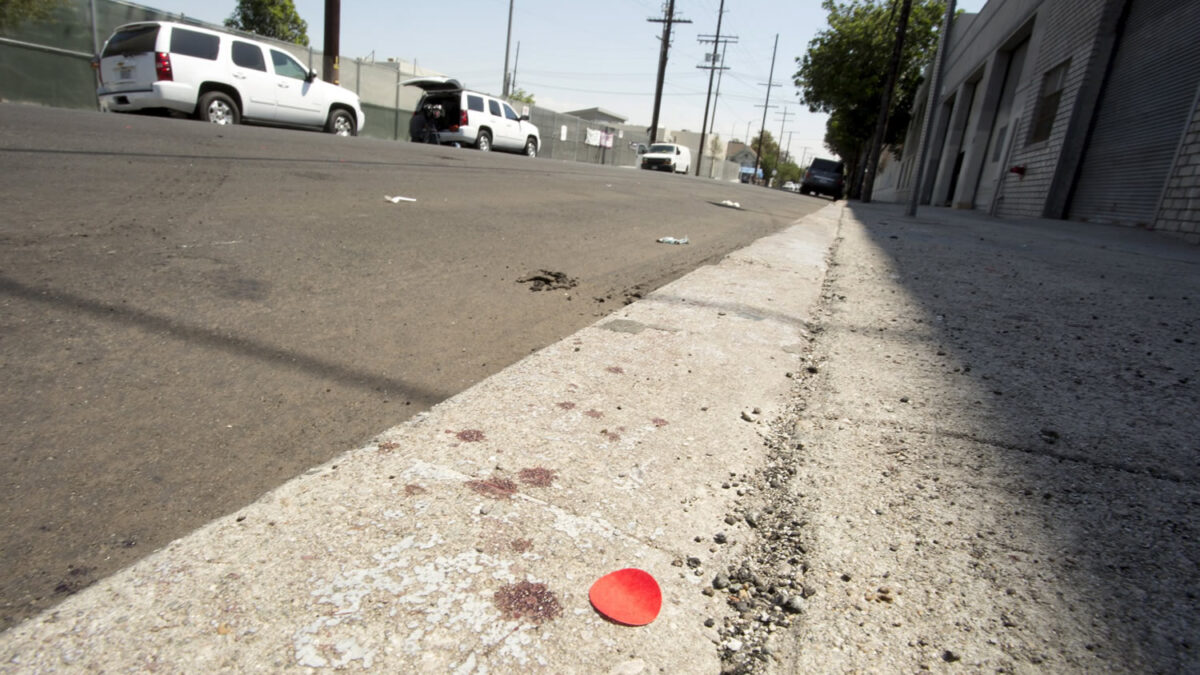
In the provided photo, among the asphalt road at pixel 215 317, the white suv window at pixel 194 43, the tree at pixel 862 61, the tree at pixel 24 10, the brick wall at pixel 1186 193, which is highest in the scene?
the tree at pixel 862 61

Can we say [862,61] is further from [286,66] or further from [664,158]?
[286,66]

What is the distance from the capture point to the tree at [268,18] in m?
40.8

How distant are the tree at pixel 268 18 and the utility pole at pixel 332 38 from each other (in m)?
25.9

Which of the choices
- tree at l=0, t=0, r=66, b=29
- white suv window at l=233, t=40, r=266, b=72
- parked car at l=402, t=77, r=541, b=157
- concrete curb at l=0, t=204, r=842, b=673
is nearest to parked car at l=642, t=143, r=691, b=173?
parked car at l=402, t=77, r=541, b=157

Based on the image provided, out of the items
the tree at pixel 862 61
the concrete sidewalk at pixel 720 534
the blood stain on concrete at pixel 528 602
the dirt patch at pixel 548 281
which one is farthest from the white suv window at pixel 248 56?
the tree at pixel 862 61

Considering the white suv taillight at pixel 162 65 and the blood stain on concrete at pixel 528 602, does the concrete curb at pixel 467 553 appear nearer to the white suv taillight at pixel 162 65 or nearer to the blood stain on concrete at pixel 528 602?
the blood stain on concrete at pixel 528 602

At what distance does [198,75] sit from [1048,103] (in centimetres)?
1699

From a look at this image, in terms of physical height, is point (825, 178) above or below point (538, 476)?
above

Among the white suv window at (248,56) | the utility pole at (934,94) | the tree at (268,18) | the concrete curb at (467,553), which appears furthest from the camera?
the tree at (268,18)

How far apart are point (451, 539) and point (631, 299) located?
2.48 m

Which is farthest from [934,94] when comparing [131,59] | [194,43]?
[131,59]

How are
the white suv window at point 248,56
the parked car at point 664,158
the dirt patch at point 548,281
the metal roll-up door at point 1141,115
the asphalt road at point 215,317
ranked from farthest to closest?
the parked car at point 664,158
the white suv window at point 248,56
the metal roll-up door at point 1141,115
the dirt patch at point 548,281
the asphalt road at point 215,317

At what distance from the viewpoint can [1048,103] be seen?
13.1 m

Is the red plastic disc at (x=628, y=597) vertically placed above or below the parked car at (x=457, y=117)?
below
